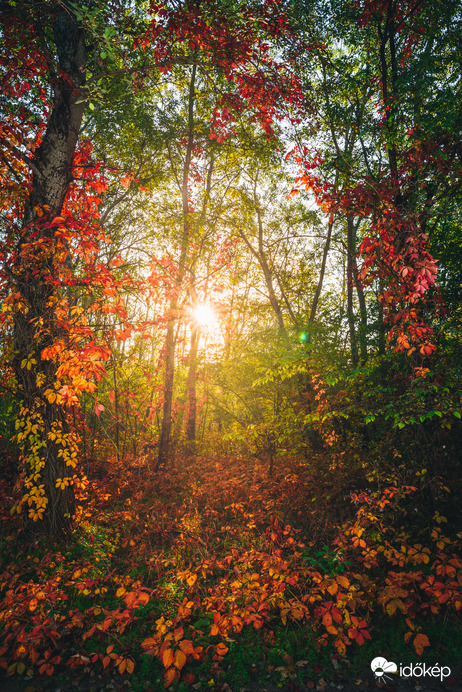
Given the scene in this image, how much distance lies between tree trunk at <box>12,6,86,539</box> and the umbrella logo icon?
4.35 meters

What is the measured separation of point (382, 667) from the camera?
2996 mm

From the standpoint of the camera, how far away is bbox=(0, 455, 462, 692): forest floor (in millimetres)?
2928

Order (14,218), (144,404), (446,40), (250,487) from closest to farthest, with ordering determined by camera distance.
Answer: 1. (14,218)
2. (446,40)
3. (250,487)
4. (144,404)

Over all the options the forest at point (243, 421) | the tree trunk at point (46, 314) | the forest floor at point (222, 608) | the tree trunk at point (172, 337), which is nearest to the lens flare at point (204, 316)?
the forest at point (243, 421)

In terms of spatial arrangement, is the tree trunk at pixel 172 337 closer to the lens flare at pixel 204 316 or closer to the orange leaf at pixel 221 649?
the lens flare at pixel 204 316

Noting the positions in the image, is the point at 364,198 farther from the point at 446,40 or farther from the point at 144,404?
the point at 144,404

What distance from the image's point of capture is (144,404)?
30.7 ft

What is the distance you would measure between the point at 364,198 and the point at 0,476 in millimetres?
9041

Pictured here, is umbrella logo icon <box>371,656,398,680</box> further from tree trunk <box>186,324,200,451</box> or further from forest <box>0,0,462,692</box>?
tree trunk <box>186,324,200,451</box>

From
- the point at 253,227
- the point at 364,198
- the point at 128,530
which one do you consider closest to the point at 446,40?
the point at 364,198

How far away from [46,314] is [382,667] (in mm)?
5797

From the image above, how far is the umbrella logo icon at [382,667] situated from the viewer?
2.94m

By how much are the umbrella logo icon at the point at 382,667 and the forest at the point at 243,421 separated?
2 cm

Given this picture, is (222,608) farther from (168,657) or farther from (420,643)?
(420,643)
